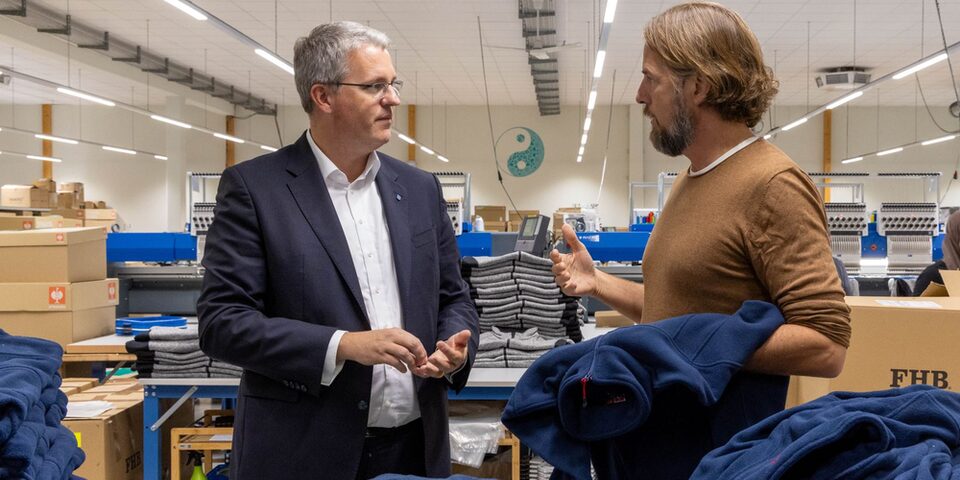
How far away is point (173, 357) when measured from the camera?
3.01 m

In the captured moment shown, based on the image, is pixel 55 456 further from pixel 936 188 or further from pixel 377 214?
pixel 936 188

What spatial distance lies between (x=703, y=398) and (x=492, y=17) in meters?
9.80

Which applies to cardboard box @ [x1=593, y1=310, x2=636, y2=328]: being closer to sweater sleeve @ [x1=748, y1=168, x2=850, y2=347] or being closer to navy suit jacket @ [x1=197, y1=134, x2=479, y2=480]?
navy suit jacket @ [x1=197, y1=134, x2=479, y2=480]

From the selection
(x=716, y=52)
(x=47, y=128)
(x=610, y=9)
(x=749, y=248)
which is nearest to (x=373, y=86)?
(x=716, y=52)

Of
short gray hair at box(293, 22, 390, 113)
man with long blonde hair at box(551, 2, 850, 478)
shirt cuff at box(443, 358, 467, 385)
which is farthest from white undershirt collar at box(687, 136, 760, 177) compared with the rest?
short gray hair at box(293, 22, 390, 113)

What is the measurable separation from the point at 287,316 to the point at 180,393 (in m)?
1.70

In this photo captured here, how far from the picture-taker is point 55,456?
1099 millimetres

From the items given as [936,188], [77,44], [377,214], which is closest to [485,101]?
[77,44]

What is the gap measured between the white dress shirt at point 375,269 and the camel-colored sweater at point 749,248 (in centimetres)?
57

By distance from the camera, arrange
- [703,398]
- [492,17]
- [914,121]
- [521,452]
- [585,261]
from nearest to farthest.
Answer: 1. [703,398]
2. [585,261]
3. [521,452]
4. [492,17]
5. [914,121]

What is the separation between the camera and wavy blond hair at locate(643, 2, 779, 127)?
49.1 inches

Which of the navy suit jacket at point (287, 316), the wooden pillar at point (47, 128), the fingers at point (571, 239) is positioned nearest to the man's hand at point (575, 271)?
the fingers at point (571, 239)

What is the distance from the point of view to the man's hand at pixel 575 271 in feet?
5.06

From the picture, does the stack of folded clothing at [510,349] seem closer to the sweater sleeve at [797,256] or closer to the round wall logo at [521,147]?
the sweater sleeve at [797,256]
